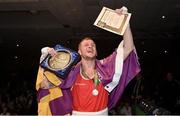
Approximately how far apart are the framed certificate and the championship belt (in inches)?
12.5

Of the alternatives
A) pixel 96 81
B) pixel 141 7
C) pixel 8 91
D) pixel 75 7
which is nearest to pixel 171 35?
pixel 141 7

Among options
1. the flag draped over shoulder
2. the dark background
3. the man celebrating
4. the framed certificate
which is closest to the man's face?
the man celebrating

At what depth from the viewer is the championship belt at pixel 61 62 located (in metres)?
2.74

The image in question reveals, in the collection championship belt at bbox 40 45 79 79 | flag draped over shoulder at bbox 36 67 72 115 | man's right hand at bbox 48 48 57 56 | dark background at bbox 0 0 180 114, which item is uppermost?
dark background at bbox 0 0 180 114

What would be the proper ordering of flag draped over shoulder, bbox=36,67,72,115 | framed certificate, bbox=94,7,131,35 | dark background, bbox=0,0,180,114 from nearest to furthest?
framed certificate, bbox=94,7,131,35, flag draped over shoulder, bbox=36,67,72,115, dark background, bbox=0,0,180,114

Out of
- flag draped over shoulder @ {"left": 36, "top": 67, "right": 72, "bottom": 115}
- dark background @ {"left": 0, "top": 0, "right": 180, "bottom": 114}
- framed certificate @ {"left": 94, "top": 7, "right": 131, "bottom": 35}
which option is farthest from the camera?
dark background @ {"left": 0, "top": 0, "right": 180, "bottom": 114}

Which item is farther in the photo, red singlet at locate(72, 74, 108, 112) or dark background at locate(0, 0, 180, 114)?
dark background at locate(0, 0, 180, 114)

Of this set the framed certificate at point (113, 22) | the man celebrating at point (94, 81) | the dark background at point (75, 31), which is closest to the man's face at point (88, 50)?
the man celebrating at point (94, 81)

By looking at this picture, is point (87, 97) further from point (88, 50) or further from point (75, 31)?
point (75, 31)

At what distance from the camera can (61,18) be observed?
7.64m

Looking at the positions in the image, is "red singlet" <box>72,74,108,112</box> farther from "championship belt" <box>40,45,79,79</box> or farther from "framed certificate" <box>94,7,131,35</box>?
"framed certificate" <box>94,7,131,35</box>

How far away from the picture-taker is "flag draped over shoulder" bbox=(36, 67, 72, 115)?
9.07ft

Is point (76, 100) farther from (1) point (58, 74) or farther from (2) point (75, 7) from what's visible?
(2) point (75, 7)

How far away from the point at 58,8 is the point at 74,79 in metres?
4.04
